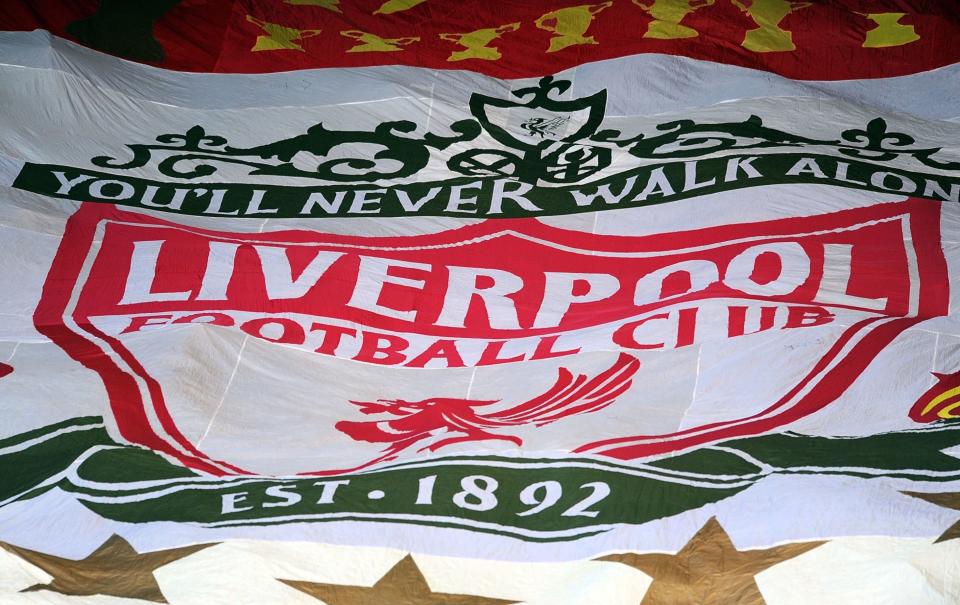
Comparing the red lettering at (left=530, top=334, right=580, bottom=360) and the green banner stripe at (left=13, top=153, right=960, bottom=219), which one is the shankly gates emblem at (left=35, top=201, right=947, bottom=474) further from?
the green banner stripe at (left=13, top=153, right=960, bottom=219)

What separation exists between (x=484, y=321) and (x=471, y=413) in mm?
454

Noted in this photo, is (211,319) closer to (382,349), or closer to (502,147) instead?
(382,349)

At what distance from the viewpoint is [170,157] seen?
3.97m

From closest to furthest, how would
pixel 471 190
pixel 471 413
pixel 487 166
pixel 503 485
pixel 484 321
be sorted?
pixel 503 485 → pixel 471 413 → pixel 484 321 → pixel 471 190 → pixel 487 166

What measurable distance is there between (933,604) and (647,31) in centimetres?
273

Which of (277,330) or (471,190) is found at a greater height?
(471,190)

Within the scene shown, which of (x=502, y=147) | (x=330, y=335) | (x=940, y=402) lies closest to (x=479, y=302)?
(x=330, y=335)

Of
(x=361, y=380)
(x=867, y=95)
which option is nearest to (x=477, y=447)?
(x=361, y=380)

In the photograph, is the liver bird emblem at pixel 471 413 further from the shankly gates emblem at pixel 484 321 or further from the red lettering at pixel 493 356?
the red lettering at pixel 493 356

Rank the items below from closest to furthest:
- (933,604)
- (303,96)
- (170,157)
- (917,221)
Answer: (933,604), (917,221), (170,157), (303,96)

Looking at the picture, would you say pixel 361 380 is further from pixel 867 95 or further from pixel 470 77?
pixel 867 95

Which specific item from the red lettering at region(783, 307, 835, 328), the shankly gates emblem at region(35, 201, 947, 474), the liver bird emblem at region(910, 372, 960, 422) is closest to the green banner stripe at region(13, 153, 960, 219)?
the shankly gates emblem at region(35, 201, 947, 474)

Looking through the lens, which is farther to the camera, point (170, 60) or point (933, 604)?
point (170, 60)

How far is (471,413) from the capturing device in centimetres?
294
